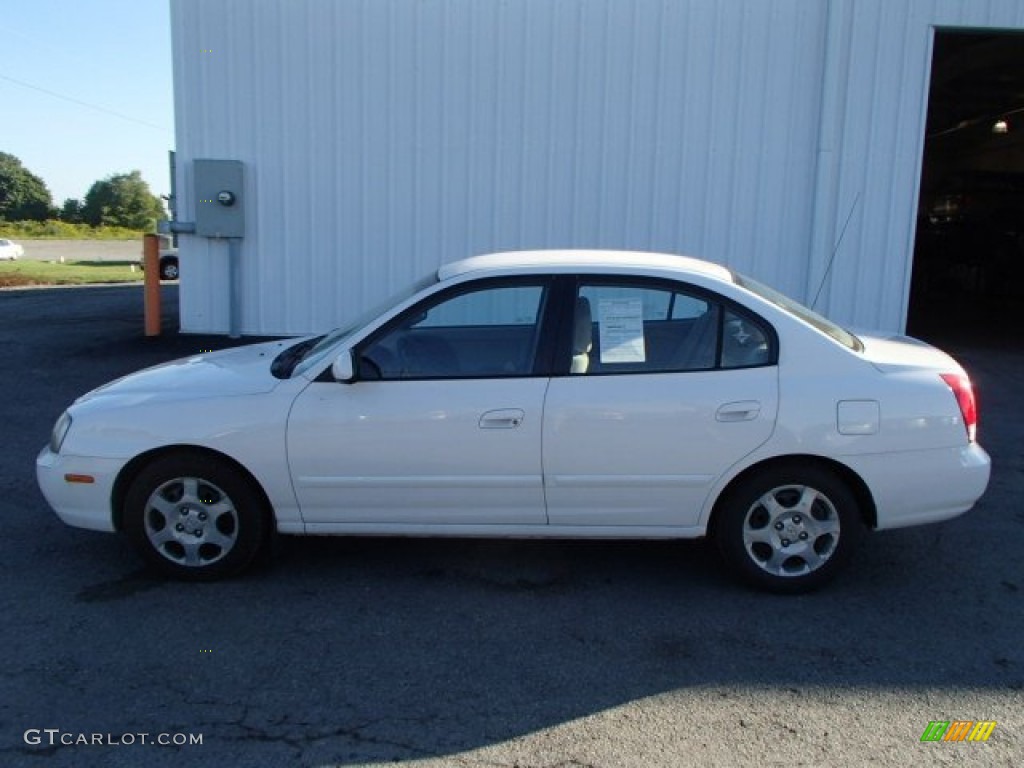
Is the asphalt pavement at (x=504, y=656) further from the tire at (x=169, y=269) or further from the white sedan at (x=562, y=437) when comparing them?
the tire at (x=169, y=269)

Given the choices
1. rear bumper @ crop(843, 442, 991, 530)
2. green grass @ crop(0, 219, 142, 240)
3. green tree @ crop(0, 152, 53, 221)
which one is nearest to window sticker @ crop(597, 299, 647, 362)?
rear bumper @ crop(843, 442, 991, 530)

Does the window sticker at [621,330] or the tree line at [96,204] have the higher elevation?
the tree line at [96,204]

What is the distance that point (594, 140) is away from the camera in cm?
1048

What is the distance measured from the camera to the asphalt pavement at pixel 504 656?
3.14 metres

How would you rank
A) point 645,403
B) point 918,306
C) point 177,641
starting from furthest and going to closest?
point 918,306
point 645,403
point 177,641

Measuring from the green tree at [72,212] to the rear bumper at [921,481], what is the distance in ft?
306

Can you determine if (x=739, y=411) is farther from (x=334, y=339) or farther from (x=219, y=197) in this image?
(x=219, y=197)

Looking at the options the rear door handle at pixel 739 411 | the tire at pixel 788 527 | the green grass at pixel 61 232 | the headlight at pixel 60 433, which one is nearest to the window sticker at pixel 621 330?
the rear door handle at pixel 739 411

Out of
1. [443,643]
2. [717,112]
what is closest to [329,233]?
[717,112]

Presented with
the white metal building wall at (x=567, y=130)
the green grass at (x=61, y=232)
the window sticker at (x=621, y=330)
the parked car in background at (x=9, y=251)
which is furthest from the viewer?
the green grass at (x=61, y=232)

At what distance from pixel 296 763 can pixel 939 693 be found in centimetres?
240

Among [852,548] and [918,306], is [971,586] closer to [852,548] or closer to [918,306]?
[852,548]

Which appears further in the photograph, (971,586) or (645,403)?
(971,586)

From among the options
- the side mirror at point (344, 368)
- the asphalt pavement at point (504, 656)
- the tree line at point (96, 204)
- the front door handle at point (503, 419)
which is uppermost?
the tree line at point (96, 204)
